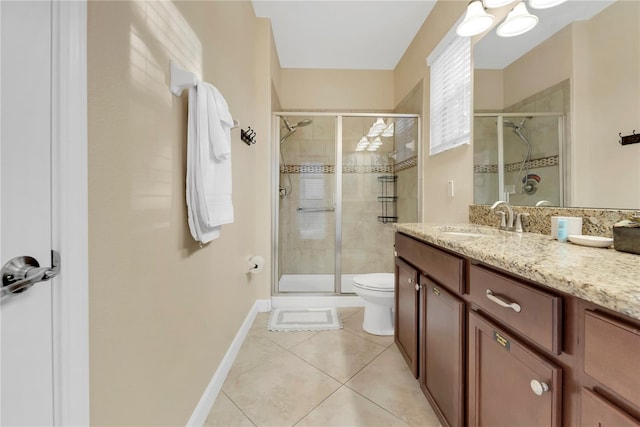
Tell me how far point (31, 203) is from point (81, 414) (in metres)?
0.48

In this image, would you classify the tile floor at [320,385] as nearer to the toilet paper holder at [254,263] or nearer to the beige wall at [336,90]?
the toilet paper holder at [254,263]

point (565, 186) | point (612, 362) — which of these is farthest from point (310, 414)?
point (565, 186)

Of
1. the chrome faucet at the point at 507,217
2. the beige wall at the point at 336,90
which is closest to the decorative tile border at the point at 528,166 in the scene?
the chrome faucet at the point at 507,217

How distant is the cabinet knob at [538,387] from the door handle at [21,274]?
112 centimetres

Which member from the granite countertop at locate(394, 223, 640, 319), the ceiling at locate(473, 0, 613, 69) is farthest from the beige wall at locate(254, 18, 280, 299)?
the granite countertop at locate(394, 223, 640, 319)

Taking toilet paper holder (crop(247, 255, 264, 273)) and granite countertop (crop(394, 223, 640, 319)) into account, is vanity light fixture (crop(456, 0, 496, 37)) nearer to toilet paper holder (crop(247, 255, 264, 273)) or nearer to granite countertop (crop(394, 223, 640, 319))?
granite countertop (crop(394, 223, 640, 319))

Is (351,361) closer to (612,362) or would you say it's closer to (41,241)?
(612,362)

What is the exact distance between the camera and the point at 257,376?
5.22 feet

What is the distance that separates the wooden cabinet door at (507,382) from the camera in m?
0.62

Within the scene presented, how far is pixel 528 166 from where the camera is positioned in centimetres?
137

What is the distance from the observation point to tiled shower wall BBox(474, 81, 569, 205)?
1.20 m

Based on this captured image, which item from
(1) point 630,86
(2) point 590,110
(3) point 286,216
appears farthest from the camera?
(3) point 286,216

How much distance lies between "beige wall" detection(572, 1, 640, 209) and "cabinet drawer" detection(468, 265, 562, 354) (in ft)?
2.00

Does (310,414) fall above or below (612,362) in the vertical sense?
below
